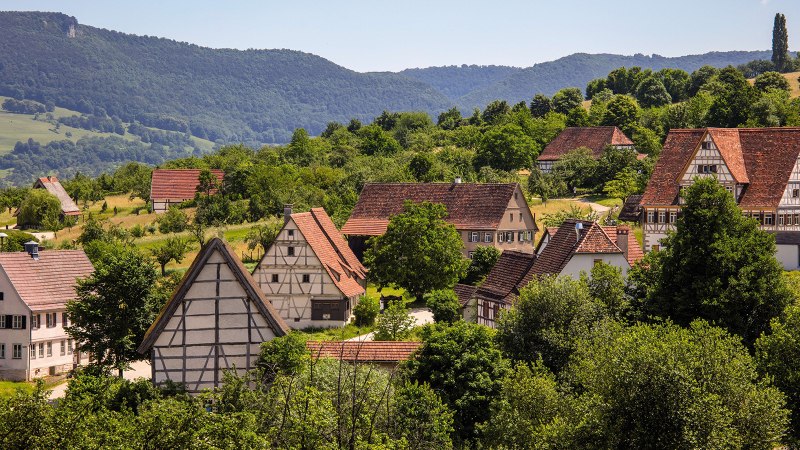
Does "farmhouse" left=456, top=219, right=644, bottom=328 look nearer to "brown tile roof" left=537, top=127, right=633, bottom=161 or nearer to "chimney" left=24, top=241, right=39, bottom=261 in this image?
"chimney" left=24, top=241, right=39, bottom=261

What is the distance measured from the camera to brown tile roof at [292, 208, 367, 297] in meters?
70.9

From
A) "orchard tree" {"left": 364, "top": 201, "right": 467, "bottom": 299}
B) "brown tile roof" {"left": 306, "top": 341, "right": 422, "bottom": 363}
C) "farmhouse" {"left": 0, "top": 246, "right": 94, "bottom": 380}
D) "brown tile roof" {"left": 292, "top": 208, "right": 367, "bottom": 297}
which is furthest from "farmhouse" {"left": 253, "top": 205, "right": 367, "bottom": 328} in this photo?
"brown tile roof" {"left": 306, "top": 341, "right": 422, "bottom": 363}

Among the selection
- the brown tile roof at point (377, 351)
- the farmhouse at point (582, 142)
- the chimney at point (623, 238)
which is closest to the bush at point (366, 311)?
the chimney at point (623, 238)

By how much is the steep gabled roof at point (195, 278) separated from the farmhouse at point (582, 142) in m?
80.3

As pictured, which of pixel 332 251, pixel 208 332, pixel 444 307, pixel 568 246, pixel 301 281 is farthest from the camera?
pixel 332 251

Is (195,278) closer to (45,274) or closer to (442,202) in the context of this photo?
(45,274)

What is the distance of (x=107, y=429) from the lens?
35125 millimetres

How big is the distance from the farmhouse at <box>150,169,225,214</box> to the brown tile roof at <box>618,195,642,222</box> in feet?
170

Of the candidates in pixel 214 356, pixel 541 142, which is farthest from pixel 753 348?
pixel 541 142

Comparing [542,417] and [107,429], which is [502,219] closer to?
[542,417]

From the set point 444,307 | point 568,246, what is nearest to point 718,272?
point 568,246

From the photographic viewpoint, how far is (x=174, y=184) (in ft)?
431

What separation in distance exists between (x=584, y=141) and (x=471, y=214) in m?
44.5

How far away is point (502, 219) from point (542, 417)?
47972 millimetres
